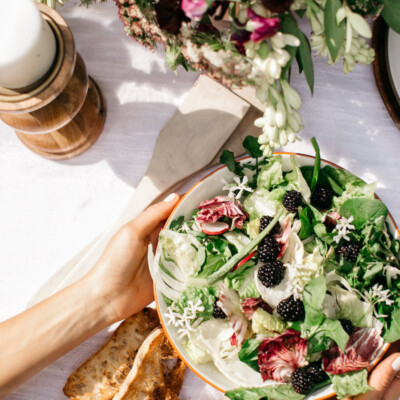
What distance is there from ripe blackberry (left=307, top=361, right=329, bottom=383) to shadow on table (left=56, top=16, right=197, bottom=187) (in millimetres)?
534

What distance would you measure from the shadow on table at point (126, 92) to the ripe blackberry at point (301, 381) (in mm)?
529

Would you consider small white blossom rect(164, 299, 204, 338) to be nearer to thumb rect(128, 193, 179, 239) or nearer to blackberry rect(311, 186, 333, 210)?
thumb rect(128, 193, 179, 239)

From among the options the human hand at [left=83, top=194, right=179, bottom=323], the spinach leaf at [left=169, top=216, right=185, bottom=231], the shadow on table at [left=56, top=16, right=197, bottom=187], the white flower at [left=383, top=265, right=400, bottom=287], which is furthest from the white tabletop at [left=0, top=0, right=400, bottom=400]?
the white flower at [left=383, top=265, right=400, bottom=287]

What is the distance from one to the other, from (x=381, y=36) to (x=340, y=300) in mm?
518

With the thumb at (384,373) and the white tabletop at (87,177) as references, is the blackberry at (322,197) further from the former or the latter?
the white tabletop at (87,177)

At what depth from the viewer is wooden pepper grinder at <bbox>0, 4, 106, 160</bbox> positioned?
0.78 metres

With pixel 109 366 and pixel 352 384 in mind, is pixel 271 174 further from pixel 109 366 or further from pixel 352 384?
pixel 109 366

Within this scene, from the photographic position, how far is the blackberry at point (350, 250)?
77cm

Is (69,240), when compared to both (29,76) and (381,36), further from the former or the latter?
(381,36)

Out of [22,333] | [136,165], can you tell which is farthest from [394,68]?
[22,333]

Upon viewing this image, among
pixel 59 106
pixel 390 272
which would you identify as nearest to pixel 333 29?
pixel 390 272

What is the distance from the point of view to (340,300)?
77 cm

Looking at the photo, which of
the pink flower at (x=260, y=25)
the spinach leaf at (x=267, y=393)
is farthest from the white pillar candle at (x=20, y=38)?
the spinach leaf at (x=267, y=393)

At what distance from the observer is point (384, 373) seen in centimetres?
80
